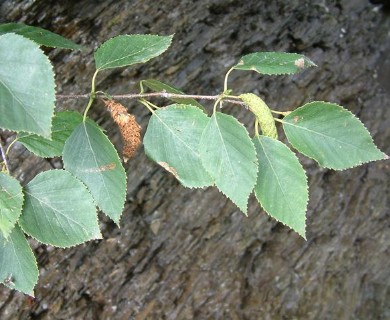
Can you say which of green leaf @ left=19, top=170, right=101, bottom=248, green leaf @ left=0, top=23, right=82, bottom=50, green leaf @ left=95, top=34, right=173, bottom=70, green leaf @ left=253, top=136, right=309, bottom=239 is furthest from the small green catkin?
green leaf @ left=0, top=23, right=82, bottom=50

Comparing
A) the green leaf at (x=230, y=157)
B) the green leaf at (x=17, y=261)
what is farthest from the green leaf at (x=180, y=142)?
the green leaf at (x=17, y=261)

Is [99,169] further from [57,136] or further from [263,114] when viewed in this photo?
[263,114]

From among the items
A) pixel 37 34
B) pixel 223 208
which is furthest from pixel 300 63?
pixel 223 208

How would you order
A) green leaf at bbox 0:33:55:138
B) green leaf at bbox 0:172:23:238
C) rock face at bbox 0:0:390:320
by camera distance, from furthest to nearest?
1. rock face at bbox 0:0:390:320
2. green leaf at bbox 0:172:23:238
3. green leaf at bbox 0:33:55:138

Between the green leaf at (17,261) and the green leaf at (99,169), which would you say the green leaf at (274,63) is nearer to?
the green leaf at (99,169)

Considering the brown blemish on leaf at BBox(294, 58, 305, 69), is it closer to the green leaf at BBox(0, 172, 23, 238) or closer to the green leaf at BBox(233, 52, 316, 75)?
the green leaf at BBox(233, 52, 316, 75)

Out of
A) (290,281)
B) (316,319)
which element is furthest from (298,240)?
(316,319)
